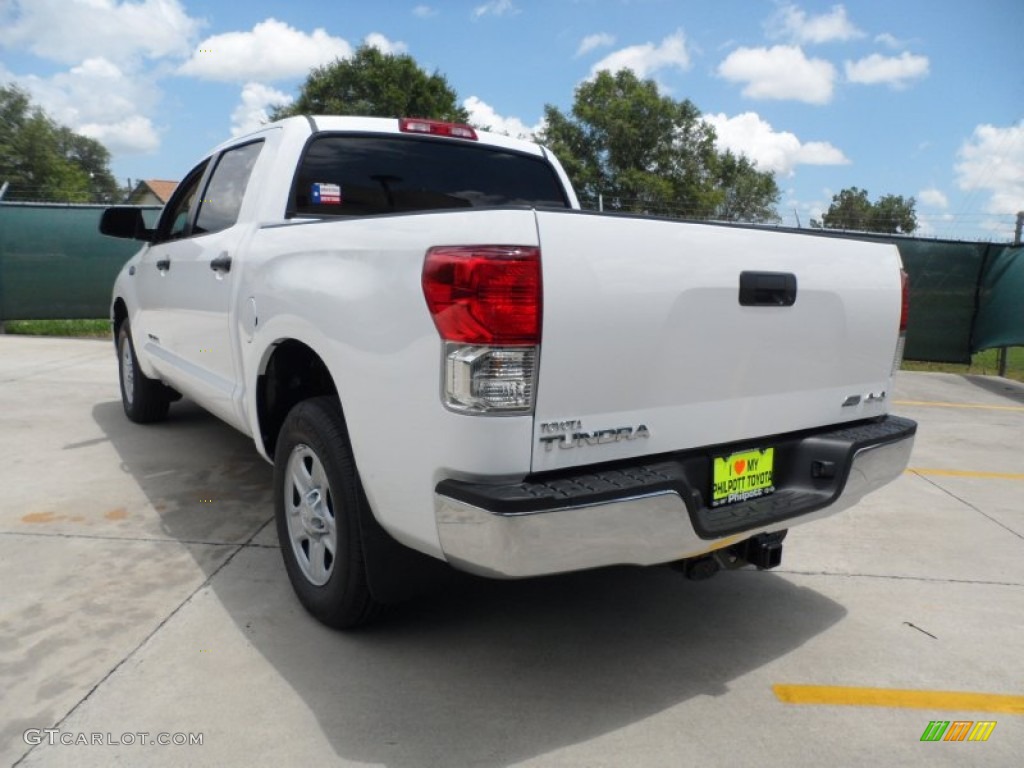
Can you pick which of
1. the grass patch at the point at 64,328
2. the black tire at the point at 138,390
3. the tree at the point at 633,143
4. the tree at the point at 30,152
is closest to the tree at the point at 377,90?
the tree at the point at 633,143

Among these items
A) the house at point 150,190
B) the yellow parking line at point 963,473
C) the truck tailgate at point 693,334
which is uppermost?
the house at point 150,190

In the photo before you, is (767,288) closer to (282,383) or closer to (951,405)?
(282,383)

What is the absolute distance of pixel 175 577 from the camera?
3.48m

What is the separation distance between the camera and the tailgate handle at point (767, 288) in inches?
100

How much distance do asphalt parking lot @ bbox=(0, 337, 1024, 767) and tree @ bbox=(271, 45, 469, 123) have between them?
44.1 m

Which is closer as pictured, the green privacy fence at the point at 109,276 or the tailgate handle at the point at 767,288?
the tailgate handle at the point at 767,288

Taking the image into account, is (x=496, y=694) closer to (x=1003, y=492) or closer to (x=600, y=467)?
(x=600, y=467)

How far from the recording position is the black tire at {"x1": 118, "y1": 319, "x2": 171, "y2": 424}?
6.01 metres

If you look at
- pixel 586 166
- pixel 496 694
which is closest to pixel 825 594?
pixel 496 694

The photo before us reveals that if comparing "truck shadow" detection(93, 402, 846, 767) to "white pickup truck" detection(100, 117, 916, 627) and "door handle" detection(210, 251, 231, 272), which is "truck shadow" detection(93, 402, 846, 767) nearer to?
"white pickup truck" detection(100, 117, 916, 627)

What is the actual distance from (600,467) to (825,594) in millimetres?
1770

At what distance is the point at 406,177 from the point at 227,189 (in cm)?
98

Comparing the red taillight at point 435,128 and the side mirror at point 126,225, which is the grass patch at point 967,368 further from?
the side mirror at point 126,225

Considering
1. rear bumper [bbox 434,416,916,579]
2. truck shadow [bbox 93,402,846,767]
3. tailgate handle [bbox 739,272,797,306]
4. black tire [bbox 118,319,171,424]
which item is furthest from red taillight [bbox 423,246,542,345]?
black tire [bbox 118,319,171,424]
